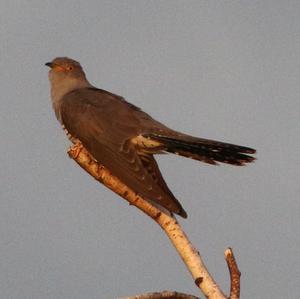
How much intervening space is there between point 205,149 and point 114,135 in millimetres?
979

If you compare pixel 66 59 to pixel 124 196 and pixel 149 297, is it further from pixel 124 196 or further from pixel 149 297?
pixel 149 297

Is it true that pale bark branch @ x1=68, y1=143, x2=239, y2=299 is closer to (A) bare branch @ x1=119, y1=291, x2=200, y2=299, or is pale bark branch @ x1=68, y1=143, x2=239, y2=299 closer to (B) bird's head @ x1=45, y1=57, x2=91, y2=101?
(A) bare branch @ x1=119, y1=291, x2=200, y2=299

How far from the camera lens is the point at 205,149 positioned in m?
5.94

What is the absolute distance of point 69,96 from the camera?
7.38 meters

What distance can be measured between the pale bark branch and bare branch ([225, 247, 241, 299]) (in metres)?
0.01

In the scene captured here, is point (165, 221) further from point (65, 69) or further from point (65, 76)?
point (65, 69)

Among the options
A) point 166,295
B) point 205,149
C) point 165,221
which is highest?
point 205,149

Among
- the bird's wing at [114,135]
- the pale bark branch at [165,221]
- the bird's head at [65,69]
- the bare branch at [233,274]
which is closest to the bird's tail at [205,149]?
the bird's wing at [114,135]

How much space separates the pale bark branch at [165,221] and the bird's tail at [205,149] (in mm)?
629

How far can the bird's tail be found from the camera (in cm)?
559

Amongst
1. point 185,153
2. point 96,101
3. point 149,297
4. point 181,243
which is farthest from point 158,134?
point 149,297

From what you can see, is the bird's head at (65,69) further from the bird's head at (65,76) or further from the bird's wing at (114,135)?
the bird's wing at (114,135)

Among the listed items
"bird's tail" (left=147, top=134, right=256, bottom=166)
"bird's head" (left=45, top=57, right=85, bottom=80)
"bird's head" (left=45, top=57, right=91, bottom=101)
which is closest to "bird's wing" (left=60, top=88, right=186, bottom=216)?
"bird's tail" (left=147, top=134, right=256, bottom=166)

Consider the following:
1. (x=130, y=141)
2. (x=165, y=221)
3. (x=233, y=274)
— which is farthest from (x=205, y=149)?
(x=233, y=274)
